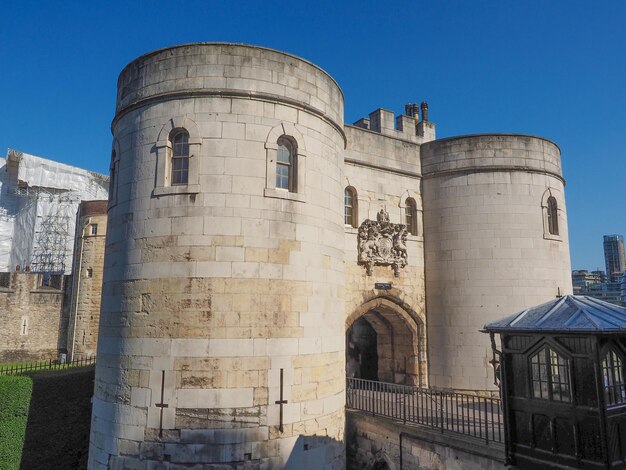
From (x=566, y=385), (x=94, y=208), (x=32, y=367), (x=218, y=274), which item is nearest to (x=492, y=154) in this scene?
(x=566, y=385)

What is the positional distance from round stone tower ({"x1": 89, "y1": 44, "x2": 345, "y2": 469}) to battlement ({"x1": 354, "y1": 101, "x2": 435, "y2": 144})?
8.22m

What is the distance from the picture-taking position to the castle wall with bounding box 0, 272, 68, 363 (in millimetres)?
29234

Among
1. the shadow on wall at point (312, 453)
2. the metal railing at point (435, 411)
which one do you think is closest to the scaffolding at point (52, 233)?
the metal railing at point (435, 411)

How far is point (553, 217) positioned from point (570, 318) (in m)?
10.6

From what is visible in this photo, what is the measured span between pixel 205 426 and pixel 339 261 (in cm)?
521

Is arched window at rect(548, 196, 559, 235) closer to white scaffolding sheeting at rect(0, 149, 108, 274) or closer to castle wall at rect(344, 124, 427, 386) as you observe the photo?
castle wall at rect(344, 124, 427, 386)

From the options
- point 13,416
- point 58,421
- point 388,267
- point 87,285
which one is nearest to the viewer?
point 13,416

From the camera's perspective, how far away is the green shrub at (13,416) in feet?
44.8

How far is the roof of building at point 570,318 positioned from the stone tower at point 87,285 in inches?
1088

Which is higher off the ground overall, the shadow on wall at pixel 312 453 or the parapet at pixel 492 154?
the parapet at pixel 492 154

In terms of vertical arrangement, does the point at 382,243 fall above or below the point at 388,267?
above

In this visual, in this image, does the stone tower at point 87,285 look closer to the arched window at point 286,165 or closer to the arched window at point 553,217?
the arched window at point 286,165

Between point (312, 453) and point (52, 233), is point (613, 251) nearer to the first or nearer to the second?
point (52, 233)

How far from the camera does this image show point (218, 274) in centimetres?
996
